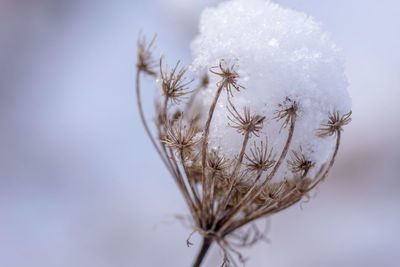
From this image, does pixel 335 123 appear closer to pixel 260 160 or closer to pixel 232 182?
pixel 260 160

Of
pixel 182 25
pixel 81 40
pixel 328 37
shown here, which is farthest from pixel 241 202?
pixel 81 40

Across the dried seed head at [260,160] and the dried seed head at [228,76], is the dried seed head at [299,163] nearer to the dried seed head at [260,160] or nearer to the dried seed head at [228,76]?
the dried seed head at [260,160]

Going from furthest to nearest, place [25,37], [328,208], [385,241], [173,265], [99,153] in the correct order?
[25,37] < [99,153] < [328,208] < [173,265] < [385,241]

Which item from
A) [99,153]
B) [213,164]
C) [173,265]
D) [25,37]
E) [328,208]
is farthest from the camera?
[25,37]

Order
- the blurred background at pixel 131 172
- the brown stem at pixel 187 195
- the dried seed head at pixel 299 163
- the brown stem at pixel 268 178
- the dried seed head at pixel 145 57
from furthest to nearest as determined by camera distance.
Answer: the blurred background at pixel 131 172 < the dried seed head at pixel 145 57 < the brown stem at pixel 187 195 < the dried seed head at pixel 299 163 < the brown stem at pixel 268 178

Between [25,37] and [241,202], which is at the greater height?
[25,37]

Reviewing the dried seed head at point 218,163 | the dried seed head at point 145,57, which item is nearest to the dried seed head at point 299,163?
the dried seed head at point 218,163

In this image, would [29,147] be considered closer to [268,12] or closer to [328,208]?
[328,208]
